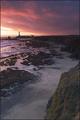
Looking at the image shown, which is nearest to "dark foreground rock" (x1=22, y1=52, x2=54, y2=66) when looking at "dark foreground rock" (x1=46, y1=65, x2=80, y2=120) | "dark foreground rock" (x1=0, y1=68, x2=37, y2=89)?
"dark foreground rock" (x1=0, y1=68, x2=37, y2=89)

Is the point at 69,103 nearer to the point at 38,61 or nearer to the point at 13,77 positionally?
the point at 13,77

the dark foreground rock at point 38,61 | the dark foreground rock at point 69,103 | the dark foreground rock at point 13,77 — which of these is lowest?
the dark foreground rock at point 13,77

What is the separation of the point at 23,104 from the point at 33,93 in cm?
215

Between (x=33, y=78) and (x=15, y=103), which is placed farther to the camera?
(x=33, y=78)

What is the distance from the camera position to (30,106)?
12406 millimetres

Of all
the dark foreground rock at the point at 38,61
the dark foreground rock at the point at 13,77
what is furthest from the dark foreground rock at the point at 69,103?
the dark foreground rock at the point at 38,61

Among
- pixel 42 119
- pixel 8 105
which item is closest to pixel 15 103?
pixel 8 105

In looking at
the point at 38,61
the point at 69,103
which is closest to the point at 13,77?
the point at 38,61

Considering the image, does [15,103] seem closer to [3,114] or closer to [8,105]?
[8,105]

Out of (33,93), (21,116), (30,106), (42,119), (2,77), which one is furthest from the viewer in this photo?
(2,77)

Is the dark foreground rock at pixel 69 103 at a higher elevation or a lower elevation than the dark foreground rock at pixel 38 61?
higher

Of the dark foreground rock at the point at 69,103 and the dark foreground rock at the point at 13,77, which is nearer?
the dark foreground rock at the point at 69,103

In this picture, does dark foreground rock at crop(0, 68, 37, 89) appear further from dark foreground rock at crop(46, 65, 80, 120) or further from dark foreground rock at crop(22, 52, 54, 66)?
dark foreground rock at crop(46, 65, 80, 120)

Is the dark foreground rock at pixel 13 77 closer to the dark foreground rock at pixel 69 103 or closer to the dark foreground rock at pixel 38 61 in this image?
the dark foreground rock at pixel 38 61
